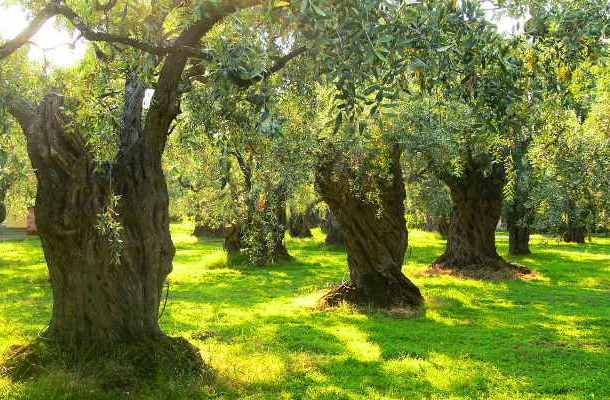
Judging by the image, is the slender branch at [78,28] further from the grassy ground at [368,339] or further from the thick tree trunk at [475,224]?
the thick tree trunk at [475,224]

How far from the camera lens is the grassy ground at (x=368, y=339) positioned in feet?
32.8

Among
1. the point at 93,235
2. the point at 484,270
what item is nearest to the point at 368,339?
the point at 93,235

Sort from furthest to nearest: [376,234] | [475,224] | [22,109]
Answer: [475,224], [376,234], [22,109]

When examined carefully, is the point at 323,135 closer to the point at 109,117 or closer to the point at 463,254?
the point at 109,117

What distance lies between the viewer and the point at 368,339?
541 inches

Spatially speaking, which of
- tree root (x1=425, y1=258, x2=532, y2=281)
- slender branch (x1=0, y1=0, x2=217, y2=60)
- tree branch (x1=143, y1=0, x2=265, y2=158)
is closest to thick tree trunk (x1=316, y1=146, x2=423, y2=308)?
tree branch (x1=143, y1=0, x2=265, y2=158)

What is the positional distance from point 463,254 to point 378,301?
11.6 meters

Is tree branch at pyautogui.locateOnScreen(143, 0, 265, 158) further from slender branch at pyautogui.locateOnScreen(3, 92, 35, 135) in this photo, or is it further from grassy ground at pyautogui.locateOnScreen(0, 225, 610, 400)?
grassy ground at pyautogui.locateOnScreen(0, 225, 610, 400)

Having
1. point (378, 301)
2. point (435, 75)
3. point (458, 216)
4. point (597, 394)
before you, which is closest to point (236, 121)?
point (435, 75)

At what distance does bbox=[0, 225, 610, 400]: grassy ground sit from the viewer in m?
10.0

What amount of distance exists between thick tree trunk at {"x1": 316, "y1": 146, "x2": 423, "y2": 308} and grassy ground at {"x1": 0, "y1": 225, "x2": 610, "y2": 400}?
90 cm

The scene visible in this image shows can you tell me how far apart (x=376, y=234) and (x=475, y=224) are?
11.7m

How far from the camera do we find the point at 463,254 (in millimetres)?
27281

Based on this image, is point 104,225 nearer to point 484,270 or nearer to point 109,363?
point 109,363
